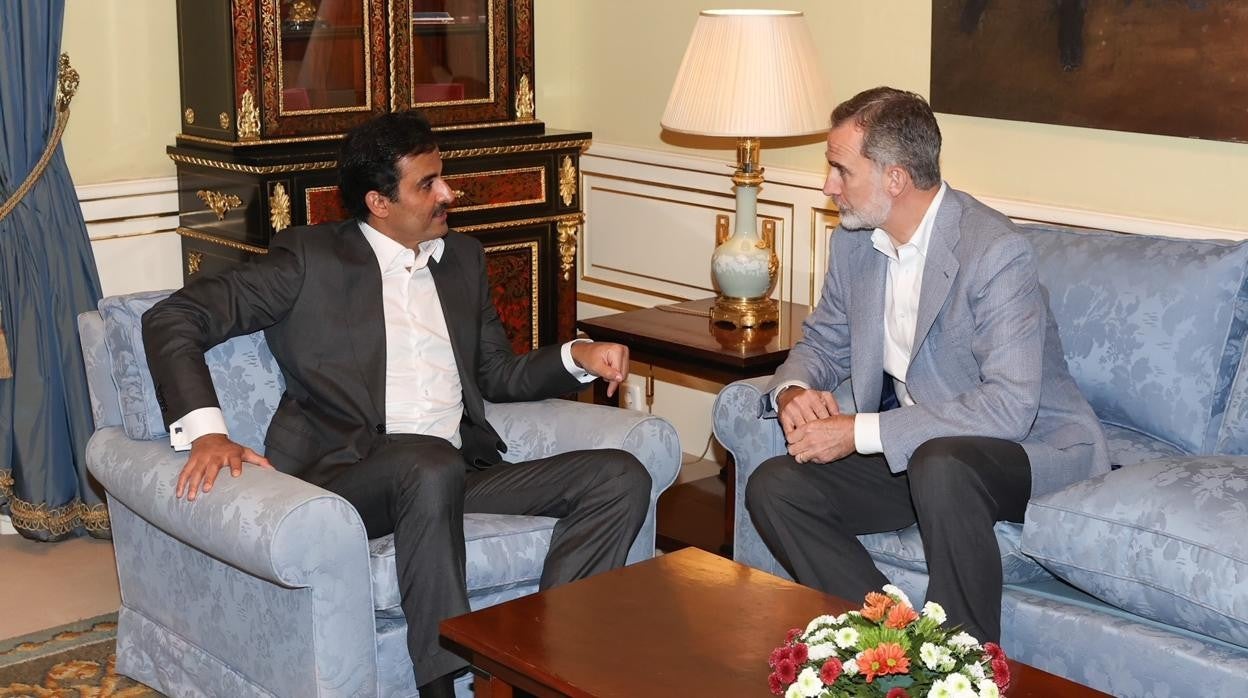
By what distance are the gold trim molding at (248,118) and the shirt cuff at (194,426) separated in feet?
3.98

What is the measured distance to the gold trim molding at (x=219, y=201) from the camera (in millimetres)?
3752

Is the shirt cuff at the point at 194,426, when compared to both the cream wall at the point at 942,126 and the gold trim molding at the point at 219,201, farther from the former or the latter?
the cream wall at the point at 942,126

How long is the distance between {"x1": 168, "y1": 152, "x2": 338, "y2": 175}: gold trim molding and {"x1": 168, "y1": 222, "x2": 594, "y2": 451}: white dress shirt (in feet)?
2.74

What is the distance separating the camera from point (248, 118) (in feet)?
12.0

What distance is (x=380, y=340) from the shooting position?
9.32 ft

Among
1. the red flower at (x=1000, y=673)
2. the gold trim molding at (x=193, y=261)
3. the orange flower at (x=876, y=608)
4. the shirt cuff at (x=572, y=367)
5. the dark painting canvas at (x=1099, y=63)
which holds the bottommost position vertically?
the red flower at (x=1000, y=673)

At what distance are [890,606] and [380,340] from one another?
1.32 meters

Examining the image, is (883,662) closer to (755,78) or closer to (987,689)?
(987,689)

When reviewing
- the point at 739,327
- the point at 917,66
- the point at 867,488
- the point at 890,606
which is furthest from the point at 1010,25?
the point at 890,606

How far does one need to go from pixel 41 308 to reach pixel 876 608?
250cm

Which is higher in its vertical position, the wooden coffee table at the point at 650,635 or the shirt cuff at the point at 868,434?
the shirt cuff at the point at 868,434

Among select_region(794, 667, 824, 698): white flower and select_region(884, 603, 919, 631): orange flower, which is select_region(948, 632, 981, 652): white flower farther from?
select_region(794, 667, 824, 698): white flower

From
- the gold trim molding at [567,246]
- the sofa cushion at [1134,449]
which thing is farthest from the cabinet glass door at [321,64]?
the sofa cushion at [1134,449]

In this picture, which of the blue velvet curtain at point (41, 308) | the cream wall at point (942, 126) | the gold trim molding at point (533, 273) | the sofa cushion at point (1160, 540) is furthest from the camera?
the gold trim molding at point (533, 273)
